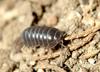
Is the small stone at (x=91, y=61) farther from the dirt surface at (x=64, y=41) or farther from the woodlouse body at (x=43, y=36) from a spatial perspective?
the woodlouse body at (x=43, y=36)

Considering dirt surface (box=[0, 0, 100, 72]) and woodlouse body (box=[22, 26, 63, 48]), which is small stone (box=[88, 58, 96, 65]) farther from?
woodlouse body (box=[22, 26, 63, 48])

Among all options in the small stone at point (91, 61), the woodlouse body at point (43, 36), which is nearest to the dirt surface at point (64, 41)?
the small stone at point (91, 61)

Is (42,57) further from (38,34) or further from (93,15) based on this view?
(93,15)

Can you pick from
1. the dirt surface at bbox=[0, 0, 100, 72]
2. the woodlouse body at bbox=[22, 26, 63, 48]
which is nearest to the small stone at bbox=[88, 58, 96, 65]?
the dirt surface at bbox=[0, 0, 100, 72]

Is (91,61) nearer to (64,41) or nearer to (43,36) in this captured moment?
(64,41)

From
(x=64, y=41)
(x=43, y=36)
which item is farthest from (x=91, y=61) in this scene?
(x=43, y=36)

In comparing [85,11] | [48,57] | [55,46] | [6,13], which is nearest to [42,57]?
[48,57]
